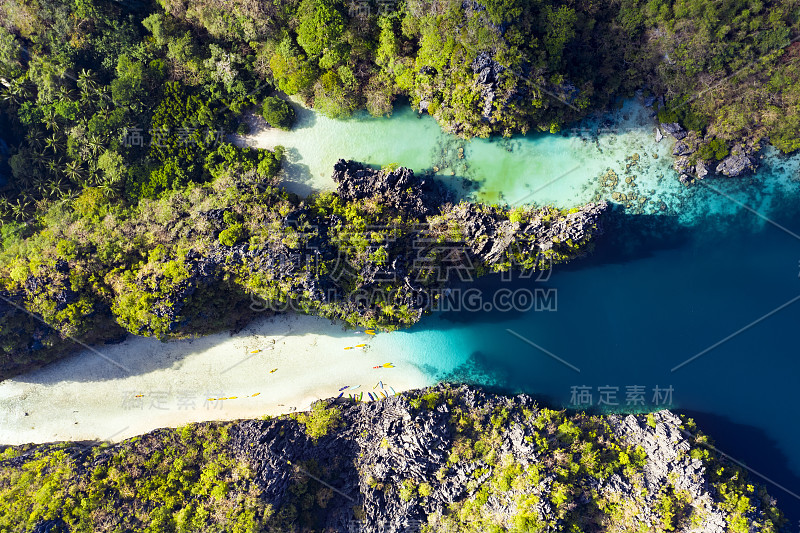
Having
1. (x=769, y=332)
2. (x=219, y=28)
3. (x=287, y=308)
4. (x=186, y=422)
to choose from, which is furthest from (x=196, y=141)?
(x=769, y=332)

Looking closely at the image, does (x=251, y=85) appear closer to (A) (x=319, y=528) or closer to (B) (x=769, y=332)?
(A) (x=319, y=528)

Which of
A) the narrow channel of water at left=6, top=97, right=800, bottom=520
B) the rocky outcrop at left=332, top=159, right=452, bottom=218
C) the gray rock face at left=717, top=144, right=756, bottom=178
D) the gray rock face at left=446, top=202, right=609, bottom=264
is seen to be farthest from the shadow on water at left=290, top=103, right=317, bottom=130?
the gray rock face at left=717, top=144, right=756, bottom=178

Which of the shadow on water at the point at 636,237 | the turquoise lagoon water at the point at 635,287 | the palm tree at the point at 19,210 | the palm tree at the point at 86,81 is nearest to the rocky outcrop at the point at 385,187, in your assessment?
the turquoise lagoon water at the point at 635,287

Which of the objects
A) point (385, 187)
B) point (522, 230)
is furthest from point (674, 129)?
point (385, 187)

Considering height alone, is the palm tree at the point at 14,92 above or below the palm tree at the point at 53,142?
above

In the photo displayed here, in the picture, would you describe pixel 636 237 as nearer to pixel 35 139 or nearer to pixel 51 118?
pixel 51 118

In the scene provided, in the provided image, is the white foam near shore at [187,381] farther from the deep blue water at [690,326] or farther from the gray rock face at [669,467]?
the gray rock face at [669,467]

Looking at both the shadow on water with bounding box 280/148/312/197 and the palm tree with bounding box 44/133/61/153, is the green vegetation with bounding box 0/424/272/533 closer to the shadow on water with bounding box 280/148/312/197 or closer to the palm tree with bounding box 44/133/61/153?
the shadow on water with bounding box 280/148/312/197
